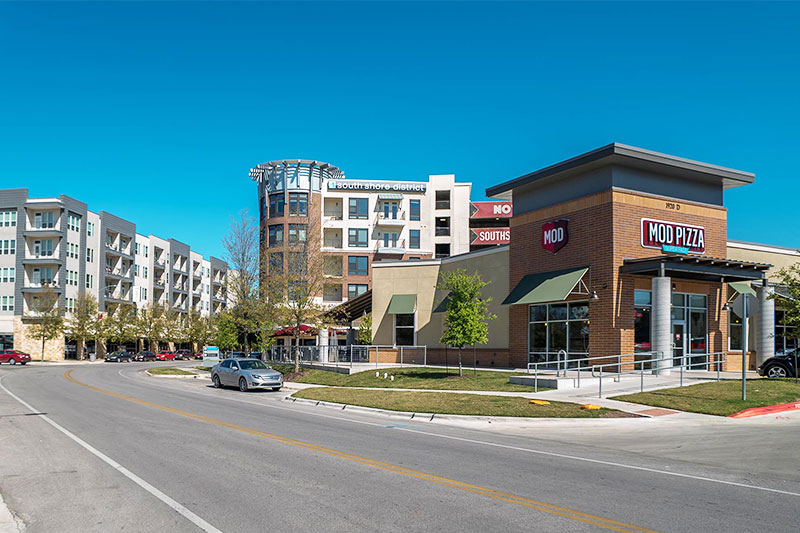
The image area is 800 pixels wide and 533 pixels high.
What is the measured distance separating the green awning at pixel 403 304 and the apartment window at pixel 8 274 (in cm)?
6242

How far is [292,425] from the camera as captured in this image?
17359 millimetres

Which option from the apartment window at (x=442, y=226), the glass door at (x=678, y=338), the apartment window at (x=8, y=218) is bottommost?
the glass door at (x=678, y=338)

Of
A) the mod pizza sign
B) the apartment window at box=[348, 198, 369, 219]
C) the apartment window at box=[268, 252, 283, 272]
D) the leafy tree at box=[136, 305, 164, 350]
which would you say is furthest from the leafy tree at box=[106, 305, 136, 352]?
the mod pizza sign

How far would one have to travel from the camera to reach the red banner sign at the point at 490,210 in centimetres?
8481

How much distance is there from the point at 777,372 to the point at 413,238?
54.2 m

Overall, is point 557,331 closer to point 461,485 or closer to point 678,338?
point 678,338

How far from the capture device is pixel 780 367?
25.9 m

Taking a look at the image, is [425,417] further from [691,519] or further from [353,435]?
[691,519]

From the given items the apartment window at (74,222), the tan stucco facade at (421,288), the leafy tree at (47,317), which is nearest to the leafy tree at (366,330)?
the tan stucco facade at (421,288)

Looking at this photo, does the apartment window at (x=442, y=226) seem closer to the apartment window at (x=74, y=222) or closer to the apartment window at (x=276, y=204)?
the apartment window at (x=276, y=204)

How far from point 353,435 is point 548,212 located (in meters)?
18.8

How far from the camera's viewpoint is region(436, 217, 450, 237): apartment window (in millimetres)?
78750

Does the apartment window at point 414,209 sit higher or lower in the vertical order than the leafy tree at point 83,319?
higher

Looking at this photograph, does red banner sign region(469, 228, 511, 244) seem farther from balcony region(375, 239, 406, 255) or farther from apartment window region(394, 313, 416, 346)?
apartment window region(394, 313, 416, 346)
